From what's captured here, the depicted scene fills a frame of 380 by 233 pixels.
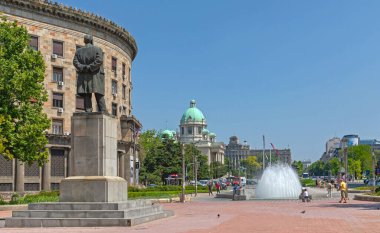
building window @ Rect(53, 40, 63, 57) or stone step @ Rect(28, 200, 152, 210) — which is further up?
building window @ Rect(53, 40, 63, 57)

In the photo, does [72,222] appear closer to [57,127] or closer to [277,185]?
[277,185]

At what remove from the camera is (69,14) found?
58188mm

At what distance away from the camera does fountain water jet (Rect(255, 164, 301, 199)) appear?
5497cm

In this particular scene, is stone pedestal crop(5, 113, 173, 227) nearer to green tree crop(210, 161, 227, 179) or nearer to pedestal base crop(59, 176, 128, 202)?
pedestal base crop(59, 176, 128, 202)

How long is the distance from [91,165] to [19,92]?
16.5 meters

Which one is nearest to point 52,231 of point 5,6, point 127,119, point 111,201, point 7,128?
point 111,201

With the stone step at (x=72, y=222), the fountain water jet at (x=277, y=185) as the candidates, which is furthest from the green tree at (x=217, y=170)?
the stone step at (x=72, y=222)

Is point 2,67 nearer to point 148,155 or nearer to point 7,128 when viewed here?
point 7,128

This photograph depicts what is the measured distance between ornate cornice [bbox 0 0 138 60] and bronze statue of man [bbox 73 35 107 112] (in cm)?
3359

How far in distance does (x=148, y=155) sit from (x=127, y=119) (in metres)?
29.1

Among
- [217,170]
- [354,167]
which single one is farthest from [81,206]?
[354,167]

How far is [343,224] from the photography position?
19828 mm

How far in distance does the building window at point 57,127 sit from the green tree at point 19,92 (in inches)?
762

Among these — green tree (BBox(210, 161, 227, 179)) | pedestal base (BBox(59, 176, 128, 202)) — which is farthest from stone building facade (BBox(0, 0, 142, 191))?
green tree (BBox(210, 161, 227, 179))
